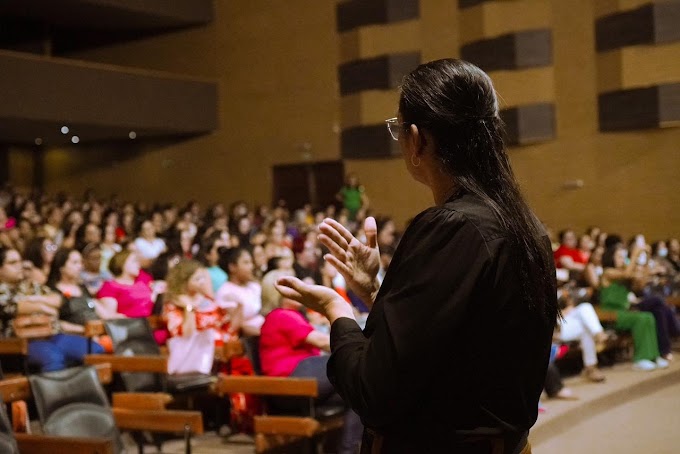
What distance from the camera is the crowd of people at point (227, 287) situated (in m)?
4.64

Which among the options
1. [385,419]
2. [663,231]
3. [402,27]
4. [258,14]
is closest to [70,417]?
[385,419]

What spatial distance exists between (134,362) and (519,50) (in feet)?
28.4

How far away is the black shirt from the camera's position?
1.22m

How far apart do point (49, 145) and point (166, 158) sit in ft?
9.86

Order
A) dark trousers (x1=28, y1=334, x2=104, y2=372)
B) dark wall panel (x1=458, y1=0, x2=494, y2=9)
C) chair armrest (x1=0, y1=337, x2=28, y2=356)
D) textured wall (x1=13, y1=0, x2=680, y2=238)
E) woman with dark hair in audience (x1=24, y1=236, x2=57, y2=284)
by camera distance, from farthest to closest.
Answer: dark wall panel (x1=458, y1=0, x2=494, y2=9) → textured wall (x1=13, y1=0, x2=680, y2=238) → woman with dark hair in audience (x1=24, y1=236, x2=57, y2=284) → dark trousers (x1=28, y1=334, x2=104, y2=372) → chair armrest (x1=0, y1=337, x2=28, y2=356)

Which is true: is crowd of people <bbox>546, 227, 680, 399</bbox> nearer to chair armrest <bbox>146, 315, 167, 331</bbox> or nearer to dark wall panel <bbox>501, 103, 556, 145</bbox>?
chair armrest <bbox>146, 315, 167, 331</bbox>

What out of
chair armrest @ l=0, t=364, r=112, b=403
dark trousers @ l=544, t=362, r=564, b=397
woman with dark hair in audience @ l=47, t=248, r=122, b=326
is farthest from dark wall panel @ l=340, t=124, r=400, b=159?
chair armrest @ l=0, t=364, r=112, b=403

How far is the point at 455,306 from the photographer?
1221 millimetres


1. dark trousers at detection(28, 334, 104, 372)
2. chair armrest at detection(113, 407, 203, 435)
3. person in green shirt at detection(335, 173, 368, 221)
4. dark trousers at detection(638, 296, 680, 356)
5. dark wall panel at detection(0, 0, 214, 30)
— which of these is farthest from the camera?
dark wall panel at detection(0, 0, 214, 30)

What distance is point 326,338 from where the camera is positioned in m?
4.29

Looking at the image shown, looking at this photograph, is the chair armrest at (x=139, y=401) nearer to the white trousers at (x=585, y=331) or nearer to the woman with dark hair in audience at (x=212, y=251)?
the woman with dark hair in audience at (x=212, y=251)

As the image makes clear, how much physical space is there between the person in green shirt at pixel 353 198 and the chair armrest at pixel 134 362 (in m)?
8.38

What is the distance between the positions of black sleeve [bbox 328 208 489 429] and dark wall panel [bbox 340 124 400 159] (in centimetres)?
1158

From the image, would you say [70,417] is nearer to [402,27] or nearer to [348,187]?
[348,187]
